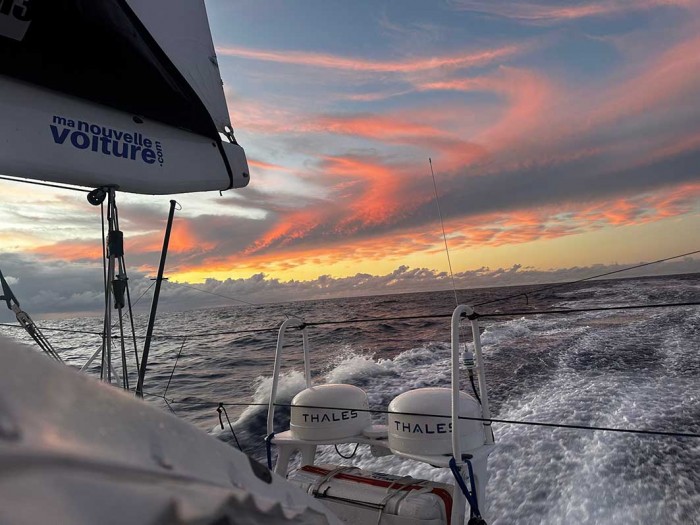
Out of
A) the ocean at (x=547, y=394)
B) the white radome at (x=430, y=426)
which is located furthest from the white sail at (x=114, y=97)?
the white radome at (x=430, y=426)

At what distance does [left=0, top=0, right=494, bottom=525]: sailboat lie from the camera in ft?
2.01

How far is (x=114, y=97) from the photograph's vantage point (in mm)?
3080

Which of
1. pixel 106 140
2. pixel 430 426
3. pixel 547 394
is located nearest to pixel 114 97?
pixel 106 140

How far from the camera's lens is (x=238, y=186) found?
4.07 m

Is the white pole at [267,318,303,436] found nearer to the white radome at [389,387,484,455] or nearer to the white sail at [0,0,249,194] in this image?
the white radome at [389,387,484,455]

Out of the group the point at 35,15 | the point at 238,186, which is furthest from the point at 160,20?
the point at 238,186

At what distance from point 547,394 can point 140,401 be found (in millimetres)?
10592

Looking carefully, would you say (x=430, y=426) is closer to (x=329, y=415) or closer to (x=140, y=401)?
(x=329, y=415)

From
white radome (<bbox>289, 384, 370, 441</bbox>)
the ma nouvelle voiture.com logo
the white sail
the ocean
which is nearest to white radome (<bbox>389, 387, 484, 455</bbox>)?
white radome (<bbox>289, 384, 370, 441</bbox>)

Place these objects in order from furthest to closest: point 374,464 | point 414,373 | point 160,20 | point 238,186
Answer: point 414,373 < point 374,464 < point 238,186 < point 160,20

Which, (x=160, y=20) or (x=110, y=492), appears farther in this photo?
(x=160, y=20)

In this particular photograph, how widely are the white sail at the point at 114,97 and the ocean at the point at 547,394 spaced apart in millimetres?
1278

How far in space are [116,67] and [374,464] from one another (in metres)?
6.06

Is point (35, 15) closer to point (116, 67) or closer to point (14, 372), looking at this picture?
point (116, 67)
